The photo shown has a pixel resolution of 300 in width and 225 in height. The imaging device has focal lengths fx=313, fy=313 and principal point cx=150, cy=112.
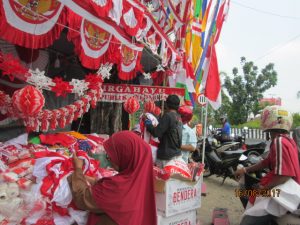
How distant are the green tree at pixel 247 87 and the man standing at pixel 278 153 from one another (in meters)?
24.9

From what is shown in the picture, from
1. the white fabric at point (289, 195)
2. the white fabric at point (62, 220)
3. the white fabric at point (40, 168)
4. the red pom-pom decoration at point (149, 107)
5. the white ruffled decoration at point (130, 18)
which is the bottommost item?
the white fabric at point (62, 220)

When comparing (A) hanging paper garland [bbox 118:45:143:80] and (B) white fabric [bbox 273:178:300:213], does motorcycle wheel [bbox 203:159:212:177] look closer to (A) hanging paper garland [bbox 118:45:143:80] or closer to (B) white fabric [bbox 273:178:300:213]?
(A) hanging paper garland [bbox 118:45:143:80]

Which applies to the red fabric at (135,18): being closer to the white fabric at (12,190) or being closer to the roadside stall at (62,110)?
the roadside stall at (62,110)

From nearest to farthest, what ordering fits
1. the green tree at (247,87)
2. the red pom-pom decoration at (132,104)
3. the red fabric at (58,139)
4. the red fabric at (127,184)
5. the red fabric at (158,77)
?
1. the red fabric at (127,184)
2. the red fabric at (58,139)
3. the red pom-pom decoration at (132,104)
4. the red fabric at (158,77)
5. the green tree at (247,87)

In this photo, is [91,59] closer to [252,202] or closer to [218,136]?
[252,202]

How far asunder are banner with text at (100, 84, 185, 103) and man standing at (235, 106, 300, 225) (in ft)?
8.74

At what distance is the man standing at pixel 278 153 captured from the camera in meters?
2.76

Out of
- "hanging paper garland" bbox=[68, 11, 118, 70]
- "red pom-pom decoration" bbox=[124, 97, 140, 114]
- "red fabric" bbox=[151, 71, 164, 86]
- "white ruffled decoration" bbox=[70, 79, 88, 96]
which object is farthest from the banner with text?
"white ruffled decoration" bbox=[70, 79, 88, 96]

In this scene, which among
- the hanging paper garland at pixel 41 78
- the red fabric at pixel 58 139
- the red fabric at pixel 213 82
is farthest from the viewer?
the red fabric at pixel 213 82

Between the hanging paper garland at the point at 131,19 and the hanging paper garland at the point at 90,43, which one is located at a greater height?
the hanging paper garland at the point at 131,19

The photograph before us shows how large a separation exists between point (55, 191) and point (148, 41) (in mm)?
2585

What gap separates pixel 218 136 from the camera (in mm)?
10844

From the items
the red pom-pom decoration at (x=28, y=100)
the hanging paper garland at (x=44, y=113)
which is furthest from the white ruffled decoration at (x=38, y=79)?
the hanging paper garland at (x=44, y=113)

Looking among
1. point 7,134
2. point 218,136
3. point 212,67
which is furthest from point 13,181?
point 218,136
